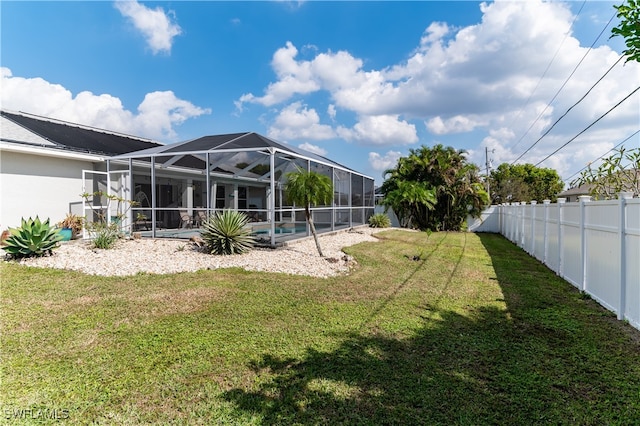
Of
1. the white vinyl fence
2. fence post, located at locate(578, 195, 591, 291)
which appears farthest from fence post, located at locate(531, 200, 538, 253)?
fence post, located at locate(578, 195, 591, 291)

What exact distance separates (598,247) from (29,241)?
34.8ft

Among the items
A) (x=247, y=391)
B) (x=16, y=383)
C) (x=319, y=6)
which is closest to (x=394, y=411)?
(x=247, y=391)

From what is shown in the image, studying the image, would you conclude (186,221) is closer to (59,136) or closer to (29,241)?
(59,136)

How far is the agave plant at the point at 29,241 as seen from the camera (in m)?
7.30

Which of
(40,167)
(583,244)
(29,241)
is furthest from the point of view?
(40,167)

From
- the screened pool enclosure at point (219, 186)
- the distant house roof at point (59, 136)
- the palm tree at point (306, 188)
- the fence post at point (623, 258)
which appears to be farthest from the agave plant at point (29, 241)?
the fence post at point (623, 258)

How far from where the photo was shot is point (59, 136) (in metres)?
12.5

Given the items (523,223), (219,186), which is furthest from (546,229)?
(219,186)

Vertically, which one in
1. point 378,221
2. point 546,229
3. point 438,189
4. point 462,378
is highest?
point 438,189

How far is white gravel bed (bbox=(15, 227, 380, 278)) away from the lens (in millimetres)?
6977

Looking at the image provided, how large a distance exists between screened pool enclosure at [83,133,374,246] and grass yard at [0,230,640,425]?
466cm

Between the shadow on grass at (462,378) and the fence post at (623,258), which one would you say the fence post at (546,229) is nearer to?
the fence post at (623,258)

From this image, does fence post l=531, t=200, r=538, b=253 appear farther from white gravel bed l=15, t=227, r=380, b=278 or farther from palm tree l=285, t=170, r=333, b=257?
palm tree l=285, t=170, r=333, b=257

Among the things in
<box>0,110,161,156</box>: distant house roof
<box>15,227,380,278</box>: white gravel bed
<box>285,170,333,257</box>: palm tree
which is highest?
<box>0,110,161,156</box>: distant house roof
